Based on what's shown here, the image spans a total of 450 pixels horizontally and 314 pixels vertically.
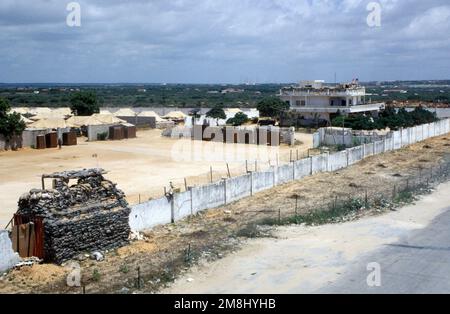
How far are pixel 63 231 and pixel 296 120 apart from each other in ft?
162

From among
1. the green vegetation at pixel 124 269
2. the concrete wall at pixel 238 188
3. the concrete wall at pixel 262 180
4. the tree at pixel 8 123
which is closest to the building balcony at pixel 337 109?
the tree at pixel 8 123

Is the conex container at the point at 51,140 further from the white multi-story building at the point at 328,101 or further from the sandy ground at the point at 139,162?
the white multi-story building at the point at 328,101

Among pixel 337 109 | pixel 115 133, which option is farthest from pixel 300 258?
pixel 337 109

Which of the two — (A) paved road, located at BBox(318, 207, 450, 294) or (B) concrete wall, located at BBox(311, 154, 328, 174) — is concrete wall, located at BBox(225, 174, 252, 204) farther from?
(A) paved road, located at BBox(318, 207, 450, 294)

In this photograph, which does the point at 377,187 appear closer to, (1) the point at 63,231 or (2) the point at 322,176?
(2) the point at 322,176

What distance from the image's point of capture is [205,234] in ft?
66.7

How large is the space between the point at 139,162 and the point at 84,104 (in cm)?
3049

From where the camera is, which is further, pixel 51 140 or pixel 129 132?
pixel 129 132

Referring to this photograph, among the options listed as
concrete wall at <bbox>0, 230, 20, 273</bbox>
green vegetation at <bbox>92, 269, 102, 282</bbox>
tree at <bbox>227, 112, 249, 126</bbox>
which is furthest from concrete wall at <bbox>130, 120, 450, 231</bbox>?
tree at <bbox>227, 112, 249, 126</bbox>

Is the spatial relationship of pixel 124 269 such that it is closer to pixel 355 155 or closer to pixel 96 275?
pixel 96 275

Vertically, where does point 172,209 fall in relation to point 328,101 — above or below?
below

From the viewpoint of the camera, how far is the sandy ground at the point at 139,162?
28858mm

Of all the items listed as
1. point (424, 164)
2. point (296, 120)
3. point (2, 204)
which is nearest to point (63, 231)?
point (2, 204)

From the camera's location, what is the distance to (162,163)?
3706 cm
